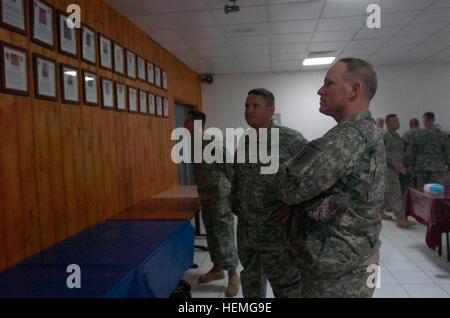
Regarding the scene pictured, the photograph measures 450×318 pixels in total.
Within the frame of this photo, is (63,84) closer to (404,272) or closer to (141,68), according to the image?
(141,68)

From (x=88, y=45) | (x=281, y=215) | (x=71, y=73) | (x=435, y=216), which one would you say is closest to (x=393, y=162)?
(x=435, y=216)

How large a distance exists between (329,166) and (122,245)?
4.53 ft

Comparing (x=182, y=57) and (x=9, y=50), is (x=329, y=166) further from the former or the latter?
(x=182, y=57)

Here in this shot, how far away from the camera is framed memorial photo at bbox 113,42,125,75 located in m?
3.07

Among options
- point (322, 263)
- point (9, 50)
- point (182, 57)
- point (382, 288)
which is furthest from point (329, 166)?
point (182, 57)

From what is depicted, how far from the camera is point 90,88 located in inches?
102

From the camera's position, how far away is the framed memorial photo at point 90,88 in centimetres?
251

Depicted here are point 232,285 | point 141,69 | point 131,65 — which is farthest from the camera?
point 141,69

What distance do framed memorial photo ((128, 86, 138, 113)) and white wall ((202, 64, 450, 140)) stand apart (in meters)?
3.99

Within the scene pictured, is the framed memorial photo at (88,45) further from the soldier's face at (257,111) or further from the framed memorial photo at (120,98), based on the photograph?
the soldier's face at (257,111)

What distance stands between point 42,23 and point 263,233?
1848mm

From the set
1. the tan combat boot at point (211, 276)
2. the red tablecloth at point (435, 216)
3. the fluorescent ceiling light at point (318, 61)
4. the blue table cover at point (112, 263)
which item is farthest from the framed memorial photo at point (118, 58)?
the fluorescent ceiling light at point (318, 61)

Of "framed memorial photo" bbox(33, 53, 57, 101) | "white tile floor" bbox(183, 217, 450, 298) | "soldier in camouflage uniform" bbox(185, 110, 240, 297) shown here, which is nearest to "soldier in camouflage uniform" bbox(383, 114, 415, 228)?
"white tile floor" bbox(183, 217, 450, 298)

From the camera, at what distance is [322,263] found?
125 centimetres
